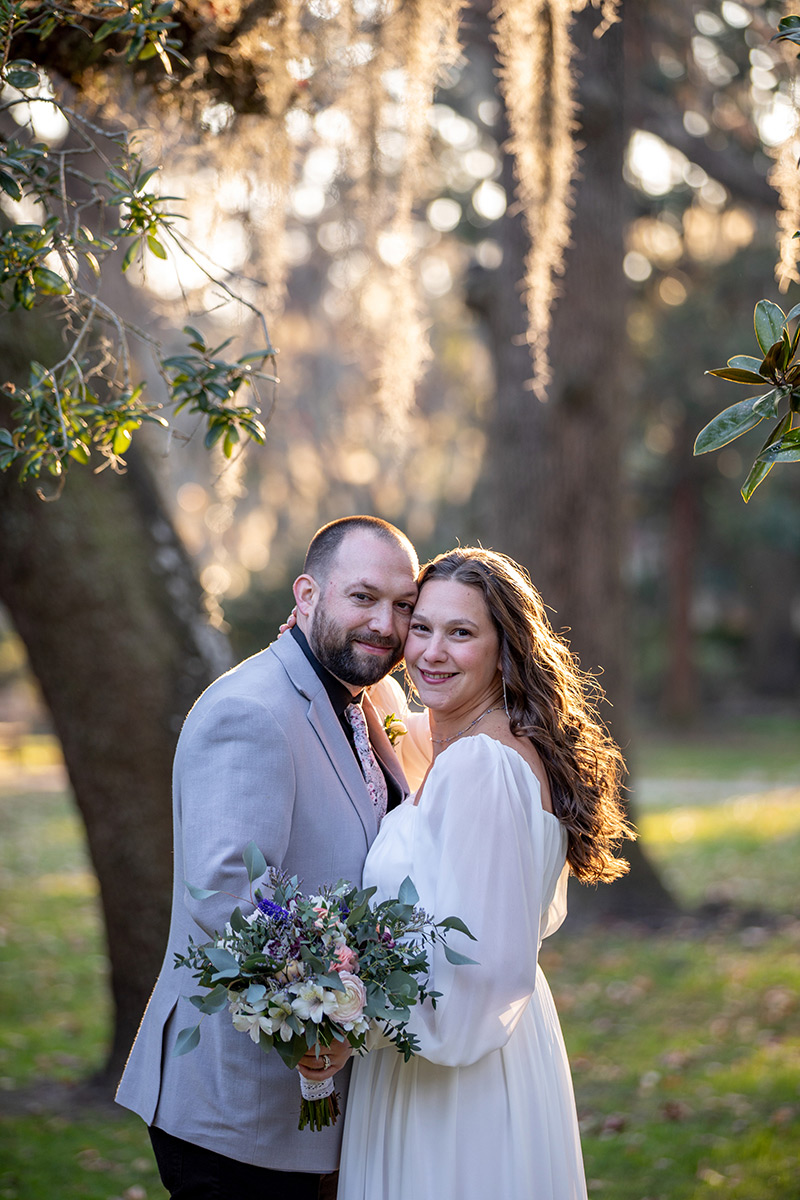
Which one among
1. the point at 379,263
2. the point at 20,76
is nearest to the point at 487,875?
the point at 20,76

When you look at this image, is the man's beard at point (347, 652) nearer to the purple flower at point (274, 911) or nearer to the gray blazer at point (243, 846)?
the gray blazer at point (243, 846)

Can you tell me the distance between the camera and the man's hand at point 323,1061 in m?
2.41

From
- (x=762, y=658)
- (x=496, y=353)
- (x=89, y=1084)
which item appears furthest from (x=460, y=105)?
(x=762, y=658)

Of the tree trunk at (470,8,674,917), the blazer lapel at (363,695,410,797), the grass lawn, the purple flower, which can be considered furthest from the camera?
the tree trunk at (470,8,674,917)

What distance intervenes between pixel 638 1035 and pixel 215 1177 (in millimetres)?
4023

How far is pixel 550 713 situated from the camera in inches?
115

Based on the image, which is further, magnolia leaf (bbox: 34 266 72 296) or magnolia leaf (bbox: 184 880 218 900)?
magnolia leaf (bbox: 34 266 72 296)

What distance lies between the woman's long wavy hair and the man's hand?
80cm

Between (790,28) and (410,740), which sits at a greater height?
(790,28)

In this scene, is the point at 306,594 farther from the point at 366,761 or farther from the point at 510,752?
the point at 510,752

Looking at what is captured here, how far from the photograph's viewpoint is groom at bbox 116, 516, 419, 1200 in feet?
8.66

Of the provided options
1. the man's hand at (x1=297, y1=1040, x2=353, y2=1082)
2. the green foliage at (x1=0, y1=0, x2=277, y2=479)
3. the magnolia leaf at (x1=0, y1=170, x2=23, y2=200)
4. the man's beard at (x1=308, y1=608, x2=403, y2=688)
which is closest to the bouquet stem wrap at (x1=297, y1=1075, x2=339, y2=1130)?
the man's hand at (x1=297, y1=1040, x2=353, y2=1082)

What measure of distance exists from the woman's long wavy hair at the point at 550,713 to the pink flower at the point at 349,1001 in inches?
32.0

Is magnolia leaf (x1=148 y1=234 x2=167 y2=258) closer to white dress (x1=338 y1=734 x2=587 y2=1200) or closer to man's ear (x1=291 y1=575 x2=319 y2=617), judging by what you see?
man's ear (x1=291 y1=575 x2=319 y2=617)
